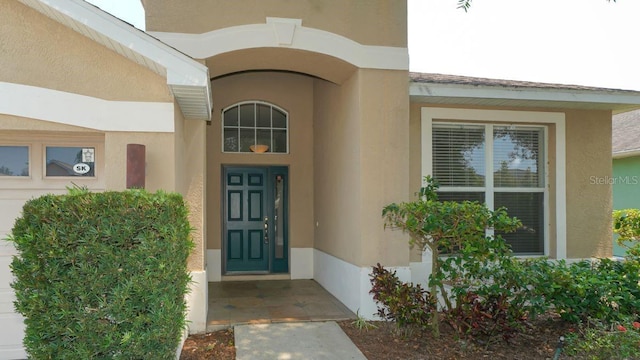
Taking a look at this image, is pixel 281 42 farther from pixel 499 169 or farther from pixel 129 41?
pixel 499 169

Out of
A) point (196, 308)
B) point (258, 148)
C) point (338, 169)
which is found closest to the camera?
point (196, 308)

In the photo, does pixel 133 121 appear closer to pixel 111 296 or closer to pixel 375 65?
pixel 111 296

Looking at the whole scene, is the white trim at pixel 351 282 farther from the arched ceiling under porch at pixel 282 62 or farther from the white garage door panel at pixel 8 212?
the white garage door panel at pixel 8 212

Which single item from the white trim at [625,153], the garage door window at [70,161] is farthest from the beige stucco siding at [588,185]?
the garage door window at [70,161]

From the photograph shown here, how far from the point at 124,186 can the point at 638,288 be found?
6.76m

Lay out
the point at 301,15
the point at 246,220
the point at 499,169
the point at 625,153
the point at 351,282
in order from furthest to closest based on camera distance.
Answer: the point at 625,153 < the point at 246,220 < the point at 499,169 < the point at 351,282 < the point at 301,15

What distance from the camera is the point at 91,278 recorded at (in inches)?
136

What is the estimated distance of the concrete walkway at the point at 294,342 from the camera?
522cm

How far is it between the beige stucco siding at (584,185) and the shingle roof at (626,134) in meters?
7.53

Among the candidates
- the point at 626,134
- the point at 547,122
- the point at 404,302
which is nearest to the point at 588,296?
the point at 404,302

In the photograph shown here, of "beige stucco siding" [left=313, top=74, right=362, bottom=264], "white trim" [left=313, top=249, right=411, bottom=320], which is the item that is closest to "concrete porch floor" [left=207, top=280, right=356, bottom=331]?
"white trim" [left=313, top=249, right=411, bottom=320]

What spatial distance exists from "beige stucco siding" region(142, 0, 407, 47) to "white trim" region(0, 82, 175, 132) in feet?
5.73

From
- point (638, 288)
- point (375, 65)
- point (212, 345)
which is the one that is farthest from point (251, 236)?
point (638, 288)

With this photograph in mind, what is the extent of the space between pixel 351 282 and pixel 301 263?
278cm
